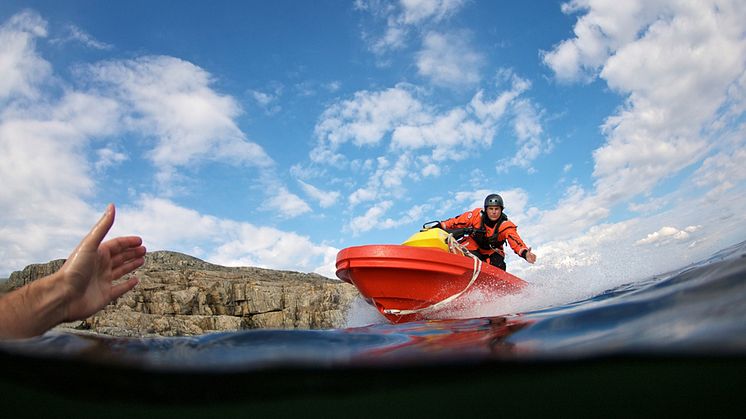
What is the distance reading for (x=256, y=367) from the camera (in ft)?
8.80

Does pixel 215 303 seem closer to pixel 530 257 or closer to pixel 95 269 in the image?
pixel 530 257

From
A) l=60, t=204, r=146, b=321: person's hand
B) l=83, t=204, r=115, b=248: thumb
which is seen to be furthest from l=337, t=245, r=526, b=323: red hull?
l=83, t=204, r=115, b=248: thumb

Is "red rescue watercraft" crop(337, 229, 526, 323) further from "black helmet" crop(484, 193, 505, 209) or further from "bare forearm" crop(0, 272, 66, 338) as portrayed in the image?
"bare forearm" crop(0, 272, 66, 338)

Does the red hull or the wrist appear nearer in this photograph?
the wrist

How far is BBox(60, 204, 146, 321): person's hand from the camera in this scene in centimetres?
254

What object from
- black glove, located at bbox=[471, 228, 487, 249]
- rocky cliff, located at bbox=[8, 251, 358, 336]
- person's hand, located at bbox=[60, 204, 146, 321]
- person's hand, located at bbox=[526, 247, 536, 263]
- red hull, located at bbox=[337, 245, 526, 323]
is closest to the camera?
person's hand, located at bbox=[60, 204, 146, 321]

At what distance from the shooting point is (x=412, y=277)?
662cm

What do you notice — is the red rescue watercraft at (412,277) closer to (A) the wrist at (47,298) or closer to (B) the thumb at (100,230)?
(B) the thumb at (100,230)

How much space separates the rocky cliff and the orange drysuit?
2607 centimetres

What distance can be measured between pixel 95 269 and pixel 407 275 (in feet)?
15.0

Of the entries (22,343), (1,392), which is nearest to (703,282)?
(22,343)

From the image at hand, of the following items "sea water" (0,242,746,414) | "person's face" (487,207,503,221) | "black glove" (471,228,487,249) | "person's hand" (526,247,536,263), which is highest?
"person's face" (487,207,503,221)

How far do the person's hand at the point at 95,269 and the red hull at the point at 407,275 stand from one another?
13.0 ft

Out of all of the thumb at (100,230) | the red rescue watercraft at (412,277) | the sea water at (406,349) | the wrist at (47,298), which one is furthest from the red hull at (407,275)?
the wrist at (47,298)
